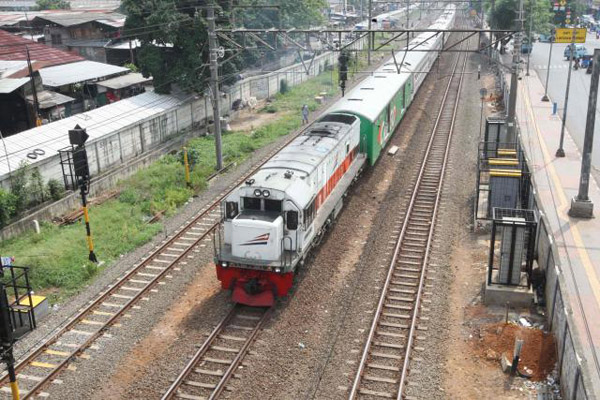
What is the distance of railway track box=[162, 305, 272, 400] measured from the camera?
12633 millimetres

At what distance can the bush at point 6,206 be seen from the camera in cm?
2080

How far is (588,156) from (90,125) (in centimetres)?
2295


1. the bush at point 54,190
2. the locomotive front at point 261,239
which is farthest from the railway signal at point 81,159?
the bush at point 54,190

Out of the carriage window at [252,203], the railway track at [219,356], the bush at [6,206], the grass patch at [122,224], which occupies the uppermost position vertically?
the carriage window at [252,203]

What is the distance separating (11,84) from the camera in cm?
3066

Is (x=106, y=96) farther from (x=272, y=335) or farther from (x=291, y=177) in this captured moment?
(x=272, y=335)

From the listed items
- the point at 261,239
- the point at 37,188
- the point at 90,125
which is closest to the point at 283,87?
the point at 90,125

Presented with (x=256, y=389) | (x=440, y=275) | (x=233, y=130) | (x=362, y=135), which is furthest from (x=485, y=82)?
(x=256, y=389)

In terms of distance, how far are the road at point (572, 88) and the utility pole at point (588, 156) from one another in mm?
7634

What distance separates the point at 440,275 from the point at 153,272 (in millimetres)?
9277

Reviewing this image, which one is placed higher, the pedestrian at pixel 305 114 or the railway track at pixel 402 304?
the pedestrian at pixel 305 114

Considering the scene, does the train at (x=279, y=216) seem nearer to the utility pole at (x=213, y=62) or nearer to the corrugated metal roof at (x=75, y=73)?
the utility pole at (x=213, y=62)

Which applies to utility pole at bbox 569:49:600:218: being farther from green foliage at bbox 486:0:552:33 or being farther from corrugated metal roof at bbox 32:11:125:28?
corrugated metal roof at bbox 32:11:125:28

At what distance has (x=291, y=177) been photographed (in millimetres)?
16484
